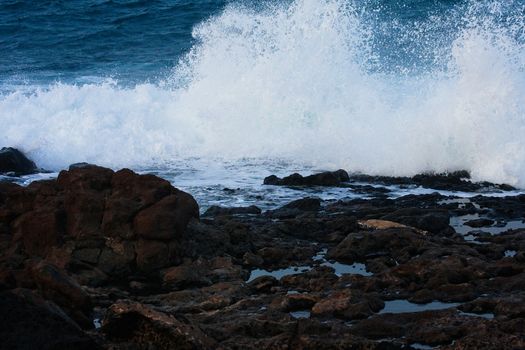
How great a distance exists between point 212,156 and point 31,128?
4190 mm

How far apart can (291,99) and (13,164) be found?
583cm

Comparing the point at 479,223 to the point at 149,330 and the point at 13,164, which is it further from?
the point at 13,164

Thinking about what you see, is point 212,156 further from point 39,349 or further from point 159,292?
point 39,349

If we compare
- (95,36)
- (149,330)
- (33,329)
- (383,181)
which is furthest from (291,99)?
(33,329)

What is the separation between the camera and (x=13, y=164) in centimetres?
1653

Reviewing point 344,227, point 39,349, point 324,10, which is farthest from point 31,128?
point 39,349

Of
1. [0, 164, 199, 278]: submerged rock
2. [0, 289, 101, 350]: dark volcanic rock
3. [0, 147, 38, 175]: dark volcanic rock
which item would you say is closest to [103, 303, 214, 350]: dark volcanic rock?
[0, 289, 101, 350]: dark volcanic rock

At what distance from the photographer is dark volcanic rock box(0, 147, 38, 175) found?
1639cm

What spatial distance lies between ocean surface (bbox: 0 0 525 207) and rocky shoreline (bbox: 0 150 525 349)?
2.57 meters

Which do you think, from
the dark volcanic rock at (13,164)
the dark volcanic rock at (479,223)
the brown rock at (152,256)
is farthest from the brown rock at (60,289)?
the dark volcanic rock at (13,164)

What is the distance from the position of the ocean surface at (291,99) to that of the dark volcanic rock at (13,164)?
754mm

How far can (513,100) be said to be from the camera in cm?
1598

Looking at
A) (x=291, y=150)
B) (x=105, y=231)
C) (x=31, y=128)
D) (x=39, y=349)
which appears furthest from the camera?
(x=31, y=128)

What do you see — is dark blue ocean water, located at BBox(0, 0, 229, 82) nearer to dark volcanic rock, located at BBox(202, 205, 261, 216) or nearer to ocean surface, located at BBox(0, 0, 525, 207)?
ocean surface, located at BBox(0, 0, 525, 207)
